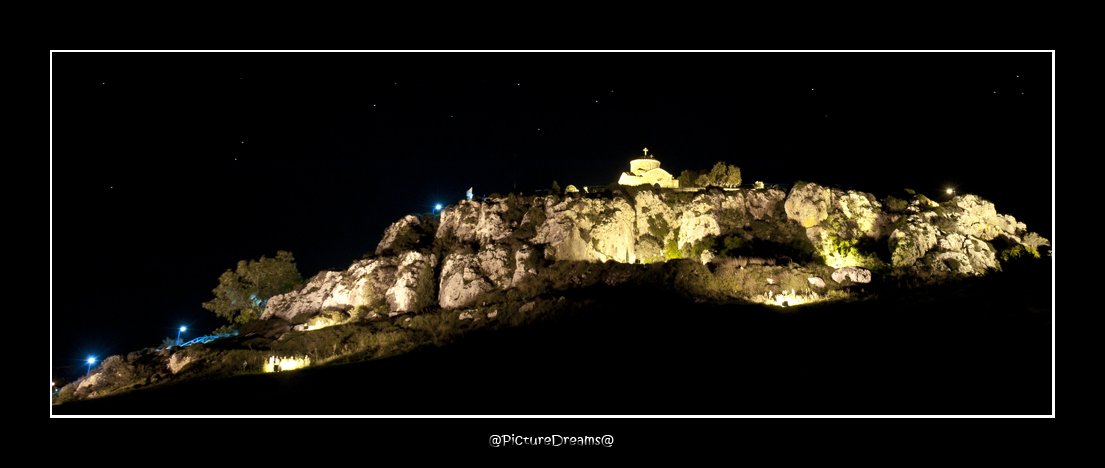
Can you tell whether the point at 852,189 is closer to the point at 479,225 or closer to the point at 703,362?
the point at 479,225

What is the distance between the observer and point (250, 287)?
151ft

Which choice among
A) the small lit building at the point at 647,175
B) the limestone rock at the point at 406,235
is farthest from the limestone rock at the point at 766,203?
the limestone rock at the point at 406,235

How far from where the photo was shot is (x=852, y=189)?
139ft

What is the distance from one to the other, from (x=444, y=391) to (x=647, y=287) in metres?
18.2

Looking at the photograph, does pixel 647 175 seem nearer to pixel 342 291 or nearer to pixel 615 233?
pixel 615 233

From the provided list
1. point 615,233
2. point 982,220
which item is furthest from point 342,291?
point 982,220

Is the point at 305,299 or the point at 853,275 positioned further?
the point at 305,299

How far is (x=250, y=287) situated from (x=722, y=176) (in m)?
47.8

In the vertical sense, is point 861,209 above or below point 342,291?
above

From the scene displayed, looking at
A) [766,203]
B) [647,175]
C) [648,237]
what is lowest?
[648,237]

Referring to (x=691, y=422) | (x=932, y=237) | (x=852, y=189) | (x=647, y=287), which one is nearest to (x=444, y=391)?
(x=691, y=422)

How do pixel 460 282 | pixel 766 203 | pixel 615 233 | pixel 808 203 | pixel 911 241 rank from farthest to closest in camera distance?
pixel 766 203, pixel 808 203, pixel 615 233, pixel 911 241, pixel 460 282

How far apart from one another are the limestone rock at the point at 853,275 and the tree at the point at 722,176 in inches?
645

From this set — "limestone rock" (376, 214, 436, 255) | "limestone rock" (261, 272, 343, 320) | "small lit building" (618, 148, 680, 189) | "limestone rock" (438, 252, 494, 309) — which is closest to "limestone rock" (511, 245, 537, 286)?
"limestone rock" (438, 252, 494, 309)
